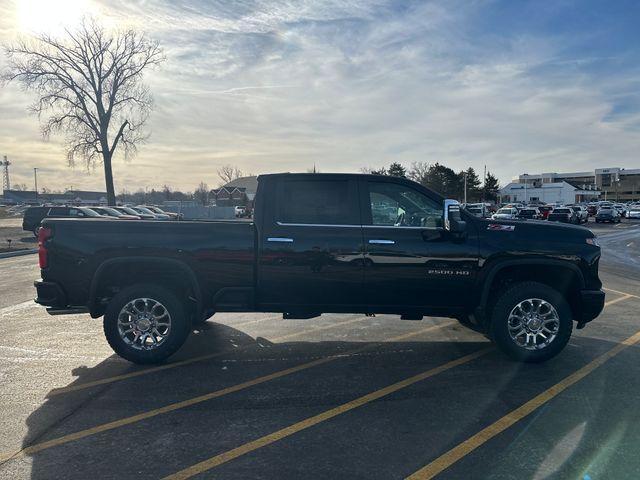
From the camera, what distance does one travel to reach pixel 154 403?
4.28 m

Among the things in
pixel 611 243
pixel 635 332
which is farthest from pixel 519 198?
pixel 635 332

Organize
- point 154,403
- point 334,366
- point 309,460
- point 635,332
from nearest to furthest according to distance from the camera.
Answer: point 309,460, point 154,403, point 334,366, point 635,332

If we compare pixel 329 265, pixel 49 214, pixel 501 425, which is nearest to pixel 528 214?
pixel 49 214

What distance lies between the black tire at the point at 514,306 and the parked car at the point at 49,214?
2223 cm

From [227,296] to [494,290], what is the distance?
304cm

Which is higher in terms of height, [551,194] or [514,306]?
[551,194]

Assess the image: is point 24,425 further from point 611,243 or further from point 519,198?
point 519,198

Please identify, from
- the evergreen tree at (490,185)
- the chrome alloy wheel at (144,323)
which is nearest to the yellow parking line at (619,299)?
the chrome alloy wheel at (144,323)

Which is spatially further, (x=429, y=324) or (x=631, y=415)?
(x=429, y=324)

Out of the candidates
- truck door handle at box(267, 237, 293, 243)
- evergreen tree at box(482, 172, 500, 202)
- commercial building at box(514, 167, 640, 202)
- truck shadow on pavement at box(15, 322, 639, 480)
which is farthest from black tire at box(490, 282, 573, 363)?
commercial building at box(514, 167, 640, 202)

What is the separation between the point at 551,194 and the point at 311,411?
123009mm

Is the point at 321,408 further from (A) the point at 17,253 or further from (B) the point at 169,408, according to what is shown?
(A) the point at 17,253

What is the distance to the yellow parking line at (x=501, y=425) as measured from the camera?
3188mm

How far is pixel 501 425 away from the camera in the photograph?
12.4 ft
